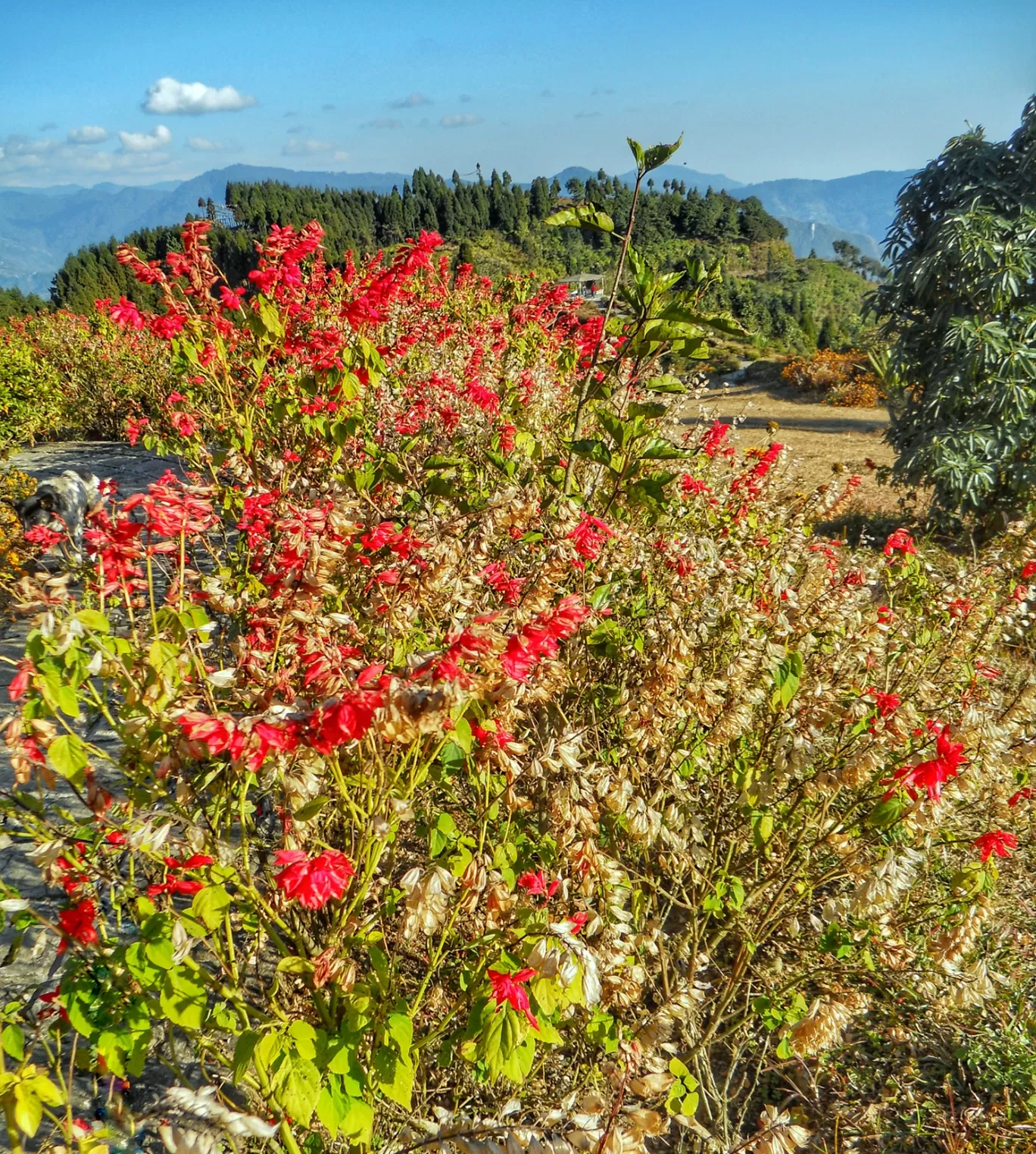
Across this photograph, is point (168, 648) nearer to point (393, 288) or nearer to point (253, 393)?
point (253, 393)

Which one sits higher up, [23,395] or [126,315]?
[126,315]

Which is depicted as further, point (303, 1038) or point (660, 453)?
point (660, 453)

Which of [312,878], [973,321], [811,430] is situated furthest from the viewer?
[811,430]

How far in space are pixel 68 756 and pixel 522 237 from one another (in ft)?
146

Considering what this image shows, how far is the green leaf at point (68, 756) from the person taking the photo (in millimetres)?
1221

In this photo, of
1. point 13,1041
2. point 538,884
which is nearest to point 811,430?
point 538,884

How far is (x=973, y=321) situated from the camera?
656 cm

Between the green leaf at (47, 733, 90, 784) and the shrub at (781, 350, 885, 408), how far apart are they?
1661 centimetres

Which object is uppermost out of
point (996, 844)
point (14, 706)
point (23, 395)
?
point (23, 395)

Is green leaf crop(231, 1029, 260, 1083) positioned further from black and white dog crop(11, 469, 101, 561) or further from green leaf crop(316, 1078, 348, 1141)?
black and white dog crop(11, 469, 101, 561)

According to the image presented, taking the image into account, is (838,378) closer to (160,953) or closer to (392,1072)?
(392,1072)

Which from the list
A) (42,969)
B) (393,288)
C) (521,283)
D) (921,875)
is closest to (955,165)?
(521,283)

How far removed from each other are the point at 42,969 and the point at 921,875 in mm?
3178

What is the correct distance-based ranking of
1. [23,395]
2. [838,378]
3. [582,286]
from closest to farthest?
[23,395] < [582,286] < [838,378]
